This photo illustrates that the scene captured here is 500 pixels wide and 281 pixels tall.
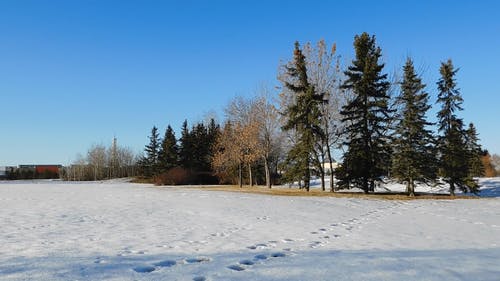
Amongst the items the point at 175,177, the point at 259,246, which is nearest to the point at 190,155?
the point at 175,177

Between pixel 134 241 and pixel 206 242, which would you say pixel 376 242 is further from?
pixel 134 241

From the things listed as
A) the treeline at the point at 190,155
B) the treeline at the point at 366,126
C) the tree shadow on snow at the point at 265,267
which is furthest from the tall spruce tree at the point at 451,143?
the treeline at the point at 190,155

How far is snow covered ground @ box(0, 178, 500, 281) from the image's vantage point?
5.21 metres

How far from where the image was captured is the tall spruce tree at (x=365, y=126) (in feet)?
83.6

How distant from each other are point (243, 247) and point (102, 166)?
83852 mm

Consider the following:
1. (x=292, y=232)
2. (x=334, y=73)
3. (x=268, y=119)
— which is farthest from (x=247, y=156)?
(x=292, y=232)

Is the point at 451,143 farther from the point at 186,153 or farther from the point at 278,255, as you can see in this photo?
the point at 186,153

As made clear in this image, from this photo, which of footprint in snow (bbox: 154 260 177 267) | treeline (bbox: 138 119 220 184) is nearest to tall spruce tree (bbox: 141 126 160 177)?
treeline (bbox: 138 119 220 184)

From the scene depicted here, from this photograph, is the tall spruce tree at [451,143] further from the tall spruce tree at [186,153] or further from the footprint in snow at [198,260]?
the tall spruce tree at [186,153]

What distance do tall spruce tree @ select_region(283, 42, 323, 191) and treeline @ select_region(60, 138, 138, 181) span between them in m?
58.3

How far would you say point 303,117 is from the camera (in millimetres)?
26016

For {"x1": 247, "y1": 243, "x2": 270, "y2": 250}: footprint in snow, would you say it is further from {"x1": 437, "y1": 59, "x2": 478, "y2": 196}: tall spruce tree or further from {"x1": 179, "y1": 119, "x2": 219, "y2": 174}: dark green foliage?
{"x1": 179, "y1": 119, "x2": 219, "y2": 174}: dark green foliage

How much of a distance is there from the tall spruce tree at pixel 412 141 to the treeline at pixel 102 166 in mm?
63726

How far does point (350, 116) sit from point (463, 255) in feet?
67.8
